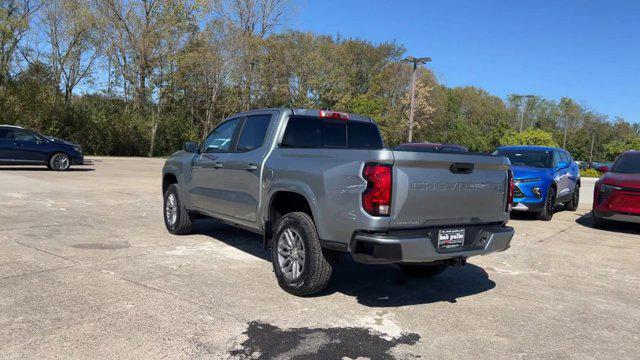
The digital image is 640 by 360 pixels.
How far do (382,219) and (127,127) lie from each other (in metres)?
34.9

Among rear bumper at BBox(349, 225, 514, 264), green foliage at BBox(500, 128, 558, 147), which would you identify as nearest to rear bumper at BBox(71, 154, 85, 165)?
rear bumper at BBox(349, 225, 514, 264)

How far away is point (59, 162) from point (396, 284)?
17.2 m

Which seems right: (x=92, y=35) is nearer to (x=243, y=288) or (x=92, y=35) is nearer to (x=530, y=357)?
(x=243, y=288)

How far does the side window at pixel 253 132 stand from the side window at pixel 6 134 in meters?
15.3

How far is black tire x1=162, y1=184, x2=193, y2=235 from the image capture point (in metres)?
7.71

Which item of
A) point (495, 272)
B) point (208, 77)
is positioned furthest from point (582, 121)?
point (495, 272)

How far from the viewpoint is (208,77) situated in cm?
3947

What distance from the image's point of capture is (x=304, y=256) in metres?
4.89

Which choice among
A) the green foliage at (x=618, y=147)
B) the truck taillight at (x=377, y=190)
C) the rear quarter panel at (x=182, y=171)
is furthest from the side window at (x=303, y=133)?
the green foliage at (x=618, y=147)

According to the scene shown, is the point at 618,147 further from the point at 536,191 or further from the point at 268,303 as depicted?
the point at 268,303

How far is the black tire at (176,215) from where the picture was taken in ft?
25.3

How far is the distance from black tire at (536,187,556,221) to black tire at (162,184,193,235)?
25.0ft

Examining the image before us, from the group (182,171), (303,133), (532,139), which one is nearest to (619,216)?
(303,133)

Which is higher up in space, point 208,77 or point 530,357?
point 208,77
